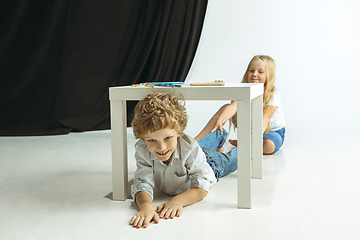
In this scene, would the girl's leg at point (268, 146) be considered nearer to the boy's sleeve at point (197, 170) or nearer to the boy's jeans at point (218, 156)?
the boy's jeans at point (218, 156)

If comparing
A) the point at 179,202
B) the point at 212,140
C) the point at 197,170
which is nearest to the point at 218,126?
the point at 212,140

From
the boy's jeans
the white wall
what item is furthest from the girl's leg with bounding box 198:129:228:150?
the white wall

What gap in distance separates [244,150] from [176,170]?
0.75ft

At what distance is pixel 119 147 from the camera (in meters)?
1.15

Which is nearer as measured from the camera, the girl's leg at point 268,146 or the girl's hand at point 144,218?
the girl's hand at point 144,218

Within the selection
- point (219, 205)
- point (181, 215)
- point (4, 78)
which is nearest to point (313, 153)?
point (219, 205)

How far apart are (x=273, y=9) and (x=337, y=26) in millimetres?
478

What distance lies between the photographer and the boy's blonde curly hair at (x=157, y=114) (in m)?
1.02

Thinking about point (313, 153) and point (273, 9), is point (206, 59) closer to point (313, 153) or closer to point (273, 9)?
point (273, 9)

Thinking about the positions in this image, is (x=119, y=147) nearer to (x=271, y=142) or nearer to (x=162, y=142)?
(x=162, y=142)

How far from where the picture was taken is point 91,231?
0.94 meters

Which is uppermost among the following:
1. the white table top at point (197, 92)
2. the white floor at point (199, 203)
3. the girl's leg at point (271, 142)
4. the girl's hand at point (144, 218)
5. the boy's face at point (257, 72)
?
the boy's face at point (257, 72)

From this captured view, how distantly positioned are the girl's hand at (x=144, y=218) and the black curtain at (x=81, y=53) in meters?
1.67

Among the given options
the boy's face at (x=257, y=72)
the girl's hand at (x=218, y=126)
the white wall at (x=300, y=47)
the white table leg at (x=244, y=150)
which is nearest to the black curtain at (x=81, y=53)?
the white wall at (x=300, y=47)
